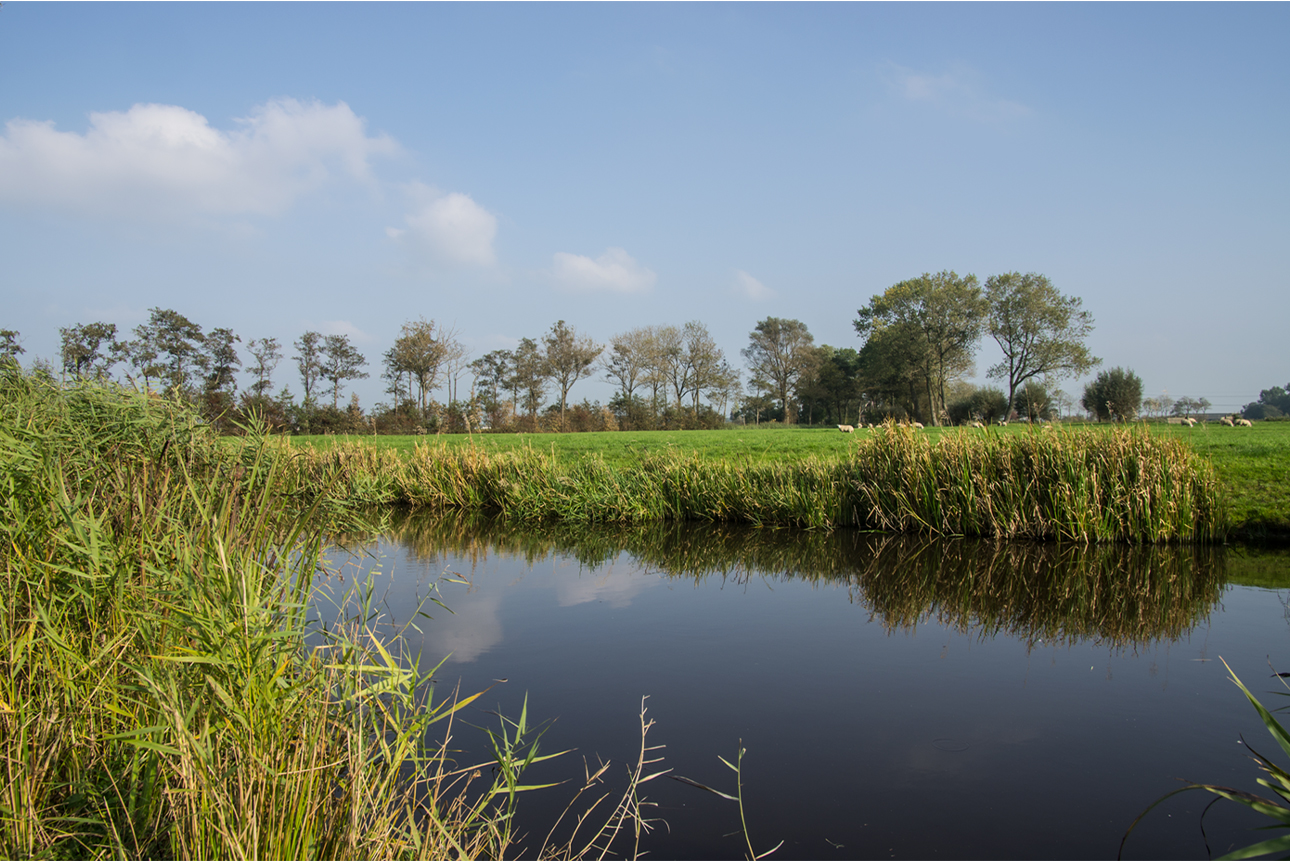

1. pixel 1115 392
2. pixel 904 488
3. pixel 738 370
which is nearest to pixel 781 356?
pixel 738 370

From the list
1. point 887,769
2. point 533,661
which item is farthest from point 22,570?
point 887,769

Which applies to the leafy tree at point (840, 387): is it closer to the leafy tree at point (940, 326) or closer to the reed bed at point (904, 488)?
the leafy tree at point (940, 326)

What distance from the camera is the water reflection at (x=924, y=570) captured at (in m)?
6.73

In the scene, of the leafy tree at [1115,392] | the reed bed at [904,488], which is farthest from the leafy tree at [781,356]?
the reed bed at [904,488]

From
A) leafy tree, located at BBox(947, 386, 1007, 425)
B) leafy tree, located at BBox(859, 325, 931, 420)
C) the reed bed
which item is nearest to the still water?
the reed bed

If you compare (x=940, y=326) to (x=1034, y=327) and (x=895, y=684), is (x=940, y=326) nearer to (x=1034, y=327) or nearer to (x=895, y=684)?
(x=1034, y=327)

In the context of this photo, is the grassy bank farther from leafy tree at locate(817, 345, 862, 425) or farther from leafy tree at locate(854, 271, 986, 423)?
leafy tree at locate(817, 345, 862, 425)

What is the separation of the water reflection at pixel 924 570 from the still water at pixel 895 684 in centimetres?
5

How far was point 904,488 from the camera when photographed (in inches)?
449

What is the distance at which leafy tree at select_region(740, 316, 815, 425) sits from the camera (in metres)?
61.4

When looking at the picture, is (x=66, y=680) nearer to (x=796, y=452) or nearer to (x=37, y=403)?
(x=37, y=403)

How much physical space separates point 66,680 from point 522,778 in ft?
7.14

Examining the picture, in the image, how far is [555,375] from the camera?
49406 mm

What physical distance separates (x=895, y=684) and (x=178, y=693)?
4.57 metres
